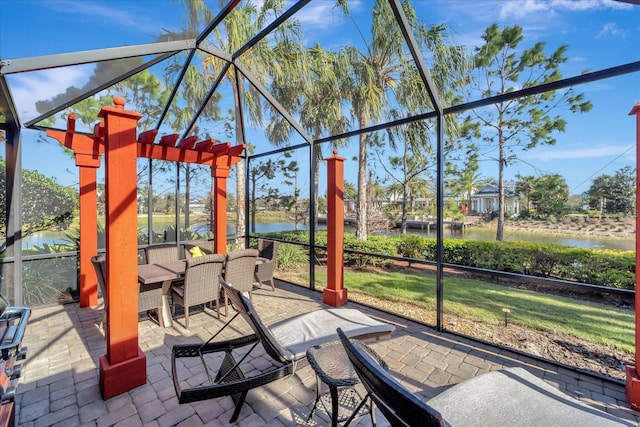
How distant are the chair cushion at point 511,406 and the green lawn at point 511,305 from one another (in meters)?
3.54

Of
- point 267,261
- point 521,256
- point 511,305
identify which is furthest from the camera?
point 521,256

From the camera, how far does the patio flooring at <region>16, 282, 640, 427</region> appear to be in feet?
7.27

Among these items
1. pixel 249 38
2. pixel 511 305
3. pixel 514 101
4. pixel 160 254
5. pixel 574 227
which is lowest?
pixel 511 305

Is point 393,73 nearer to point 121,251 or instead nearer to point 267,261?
point 267,261

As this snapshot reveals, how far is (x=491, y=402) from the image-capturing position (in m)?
1.83

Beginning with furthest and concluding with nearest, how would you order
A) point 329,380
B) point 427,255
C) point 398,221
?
point 398,221 < point 427,255 < point 329,380

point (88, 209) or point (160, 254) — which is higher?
point (88, 209)

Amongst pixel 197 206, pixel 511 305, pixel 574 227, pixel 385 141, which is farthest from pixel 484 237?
pixel 197 206

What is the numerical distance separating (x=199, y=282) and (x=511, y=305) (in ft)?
20.8

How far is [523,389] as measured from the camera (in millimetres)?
1959

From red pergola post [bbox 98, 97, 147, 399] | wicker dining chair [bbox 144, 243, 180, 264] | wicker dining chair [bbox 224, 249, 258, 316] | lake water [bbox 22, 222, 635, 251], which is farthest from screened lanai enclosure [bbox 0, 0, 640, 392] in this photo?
wicker dining chair [bbox 224, 249, 258, 316]

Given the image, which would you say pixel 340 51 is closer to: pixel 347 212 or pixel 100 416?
pixel 347 212

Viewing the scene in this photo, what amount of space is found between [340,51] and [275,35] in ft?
8.98

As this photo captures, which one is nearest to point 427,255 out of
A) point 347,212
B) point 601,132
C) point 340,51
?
point 347,212
